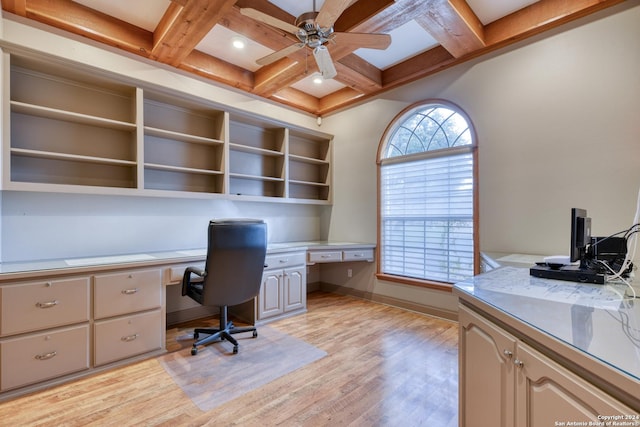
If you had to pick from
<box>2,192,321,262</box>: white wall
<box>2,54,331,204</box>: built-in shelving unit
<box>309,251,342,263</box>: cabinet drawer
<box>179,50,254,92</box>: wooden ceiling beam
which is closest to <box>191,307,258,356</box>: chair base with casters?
<box>2,192,321,262</box>: white wall

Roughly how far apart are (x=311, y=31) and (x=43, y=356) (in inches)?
118

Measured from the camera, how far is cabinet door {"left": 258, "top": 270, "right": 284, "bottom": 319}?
10.7ft

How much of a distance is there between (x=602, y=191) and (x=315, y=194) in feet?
11.2

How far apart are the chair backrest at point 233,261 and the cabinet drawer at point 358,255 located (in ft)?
4.89

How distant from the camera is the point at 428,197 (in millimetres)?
3557

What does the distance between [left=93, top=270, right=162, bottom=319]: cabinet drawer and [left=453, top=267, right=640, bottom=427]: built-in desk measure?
7.89ft

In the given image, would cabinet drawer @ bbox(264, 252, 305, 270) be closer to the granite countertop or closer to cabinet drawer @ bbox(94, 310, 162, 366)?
cabinet drawer @ bbox(94, 310, 162, 366)

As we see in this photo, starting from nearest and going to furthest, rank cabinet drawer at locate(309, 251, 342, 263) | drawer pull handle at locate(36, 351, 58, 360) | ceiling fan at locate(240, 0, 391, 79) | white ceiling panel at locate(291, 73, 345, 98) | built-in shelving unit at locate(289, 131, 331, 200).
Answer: ceiling fan at locate(240, 0, 391, 79) < drawer pull handle at locate(36, 351, 58, 360) < cabinet drawer at locate(309, 251, 342, 263) < white ceiling panel at locate(291, 73, 345, 98) < built-in shelving unit at locate(289, 131, 331, 200)

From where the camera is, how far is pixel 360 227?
4242mm

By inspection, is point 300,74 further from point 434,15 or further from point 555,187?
point 555,187

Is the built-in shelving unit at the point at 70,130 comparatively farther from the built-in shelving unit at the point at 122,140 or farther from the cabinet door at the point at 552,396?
the cabinet door at the point at 552,396

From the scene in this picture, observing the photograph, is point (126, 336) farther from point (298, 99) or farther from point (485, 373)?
point (298, 99)

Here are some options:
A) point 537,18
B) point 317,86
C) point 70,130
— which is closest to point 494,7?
point 537,18

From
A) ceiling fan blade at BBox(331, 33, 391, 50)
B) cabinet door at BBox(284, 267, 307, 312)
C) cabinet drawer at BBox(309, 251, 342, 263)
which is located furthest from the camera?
cabinet drawer at BBox(309, 251, 342, 263)
